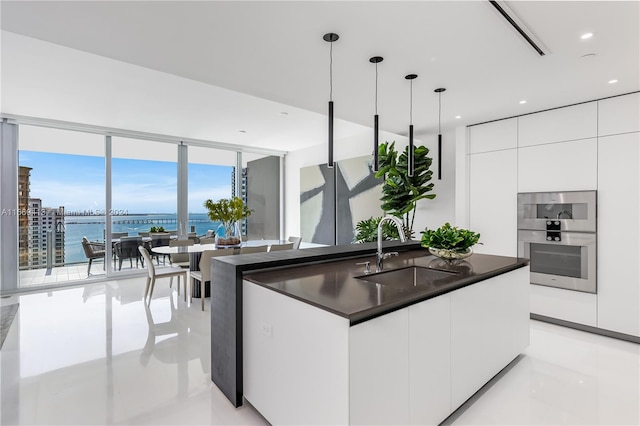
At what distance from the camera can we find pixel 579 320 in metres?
3.56

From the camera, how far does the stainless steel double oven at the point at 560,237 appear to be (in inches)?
136

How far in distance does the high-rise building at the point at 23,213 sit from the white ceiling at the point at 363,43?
4226 mm

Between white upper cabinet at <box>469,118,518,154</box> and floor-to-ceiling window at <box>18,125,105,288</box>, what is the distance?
639cm

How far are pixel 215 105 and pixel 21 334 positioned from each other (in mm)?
3533

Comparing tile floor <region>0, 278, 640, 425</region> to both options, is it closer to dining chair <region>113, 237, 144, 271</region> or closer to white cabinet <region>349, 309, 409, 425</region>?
white cabinet <region>349, 309, 409, 425</region>

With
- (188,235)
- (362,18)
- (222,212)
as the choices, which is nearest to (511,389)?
(362,18)

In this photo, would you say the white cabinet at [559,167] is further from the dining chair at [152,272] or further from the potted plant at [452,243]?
the dining chair at [152,272]

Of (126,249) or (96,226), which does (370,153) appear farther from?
(96,226)

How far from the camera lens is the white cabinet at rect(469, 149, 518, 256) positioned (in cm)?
405

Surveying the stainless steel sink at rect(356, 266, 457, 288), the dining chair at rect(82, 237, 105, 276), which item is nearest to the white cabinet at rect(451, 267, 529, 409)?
the stainless steel sink at rect(356, 266, 457, 288)

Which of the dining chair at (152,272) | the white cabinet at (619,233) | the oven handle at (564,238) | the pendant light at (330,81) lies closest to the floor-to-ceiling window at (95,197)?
the dining chair at (152,272)

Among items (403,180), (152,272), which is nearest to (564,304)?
(403,180)

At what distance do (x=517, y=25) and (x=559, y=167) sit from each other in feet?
7.31

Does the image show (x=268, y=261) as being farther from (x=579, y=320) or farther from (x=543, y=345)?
(x=579, y=320)
